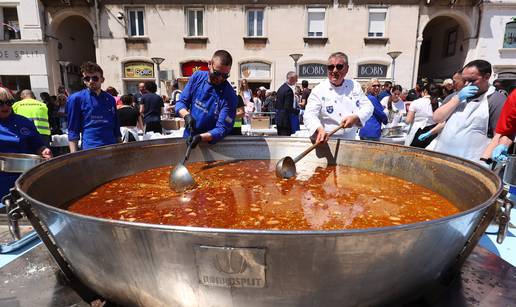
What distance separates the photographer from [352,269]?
2.71ft

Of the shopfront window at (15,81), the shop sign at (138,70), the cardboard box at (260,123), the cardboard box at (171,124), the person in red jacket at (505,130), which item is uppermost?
the shop sign at (138,70)

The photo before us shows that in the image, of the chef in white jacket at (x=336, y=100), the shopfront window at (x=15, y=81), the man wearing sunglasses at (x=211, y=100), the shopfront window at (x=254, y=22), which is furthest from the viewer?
the shopfront window at (x=15, y=81)

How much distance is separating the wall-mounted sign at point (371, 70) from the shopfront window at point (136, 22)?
34.9ft

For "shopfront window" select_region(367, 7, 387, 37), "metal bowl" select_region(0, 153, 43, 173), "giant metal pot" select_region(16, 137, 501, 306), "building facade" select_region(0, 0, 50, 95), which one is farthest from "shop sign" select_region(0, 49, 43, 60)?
"giant metal pot" select_region(16, 137, 501, 306)

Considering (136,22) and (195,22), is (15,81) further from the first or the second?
(195,22)

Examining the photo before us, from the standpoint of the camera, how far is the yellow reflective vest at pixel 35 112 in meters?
4.63

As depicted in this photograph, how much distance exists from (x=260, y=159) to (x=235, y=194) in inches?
31.3

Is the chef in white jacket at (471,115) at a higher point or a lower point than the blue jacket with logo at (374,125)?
higher

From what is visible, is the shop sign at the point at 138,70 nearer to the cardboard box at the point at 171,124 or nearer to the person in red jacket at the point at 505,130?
the cardboard box at the point at 171,124

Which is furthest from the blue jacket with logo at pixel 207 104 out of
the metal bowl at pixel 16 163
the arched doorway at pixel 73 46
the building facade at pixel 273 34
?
the arched doorway at pixel 73 46

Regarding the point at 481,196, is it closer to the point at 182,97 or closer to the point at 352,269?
the point at 352,269

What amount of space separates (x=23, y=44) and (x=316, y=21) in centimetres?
1413

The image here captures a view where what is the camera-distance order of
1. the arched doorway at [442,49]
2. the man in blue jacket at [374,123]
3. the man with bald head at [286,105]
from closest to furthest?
the man in blue jacket at [374,123] < the man with bald head at [286,105] < the arched doorway at [442,49]

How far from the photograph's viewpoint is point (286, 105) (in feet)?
18.0
